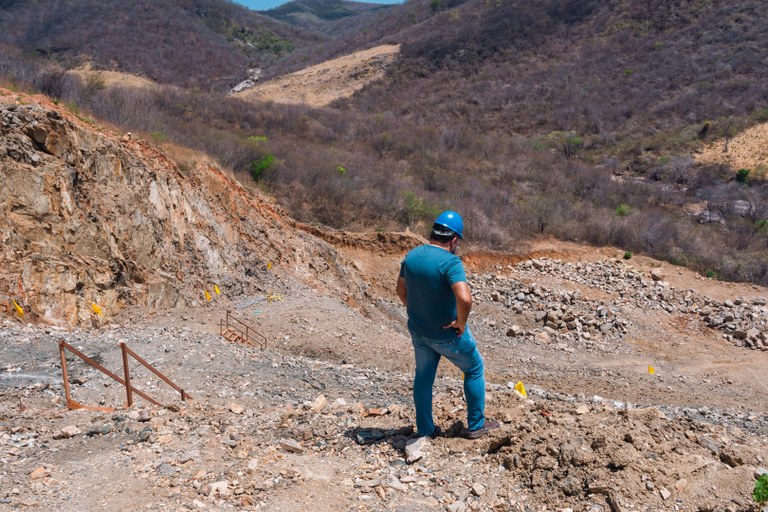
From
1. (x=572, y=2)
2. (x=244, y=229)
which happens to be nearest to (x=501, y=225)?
(x=244, y=229)

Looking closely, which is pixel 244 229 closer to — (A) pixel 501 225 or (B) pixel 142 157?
(B) pixel 142 157

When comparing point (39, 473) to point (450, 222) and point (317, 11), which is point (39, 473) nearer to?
point (450, 222)

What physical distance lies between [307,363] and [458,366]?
4.30m

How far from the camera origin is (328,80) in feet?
141

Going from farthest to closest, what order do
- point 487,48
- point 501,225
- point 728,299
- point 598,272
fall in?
1. point 487,48
2. point 501,225
3. point 598,272
4. point 728,299

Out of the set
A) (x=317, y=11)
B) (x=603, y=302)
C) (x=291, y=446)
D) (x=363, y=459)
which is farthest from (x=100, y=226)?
(x=317, y=11)

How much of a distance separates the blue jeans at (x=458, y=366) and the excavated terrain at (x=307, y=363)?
0.21 m

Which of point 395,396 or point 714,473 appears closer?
point 714,473

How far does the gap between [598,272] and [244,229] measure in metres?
9.71

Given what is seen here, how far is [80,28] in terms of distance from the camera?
47625mm

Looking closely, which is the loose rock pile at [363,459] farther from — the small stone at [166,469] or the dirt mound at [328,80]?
the dirt mound at [328,80]

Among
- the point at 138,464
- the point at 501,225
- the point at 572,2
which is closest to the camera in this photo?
the point at 138,464

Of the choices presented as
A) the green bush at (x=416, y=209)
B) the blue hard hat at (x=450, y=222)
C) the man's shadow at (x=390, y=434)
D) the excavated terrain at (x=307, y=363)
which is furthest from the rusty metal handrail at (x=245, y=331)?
the green bush at (x=416, y=209)

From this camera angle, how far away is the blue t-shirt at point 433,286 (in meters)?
3.53
